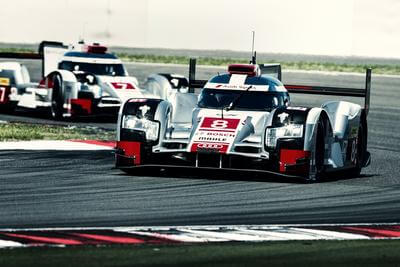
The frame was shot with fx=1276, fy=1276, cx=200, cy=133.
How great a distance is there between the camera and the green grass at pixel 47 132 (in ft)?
71.4

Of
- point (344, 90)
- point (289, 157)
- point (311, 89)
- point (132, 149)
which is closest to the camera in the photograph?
point (289, 157)

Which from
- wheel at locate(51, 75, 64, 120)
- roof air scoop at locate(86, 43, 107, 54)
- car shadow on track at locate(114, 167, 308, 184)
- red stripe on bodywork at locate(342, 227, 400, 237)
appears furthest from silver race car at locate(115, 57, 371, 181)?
roof air scoop at locate(86, 43, 107, 54)

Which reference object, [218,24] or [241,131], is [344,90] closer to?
[241,131]

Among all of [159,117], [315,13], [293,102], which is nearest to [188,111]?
[159,117]

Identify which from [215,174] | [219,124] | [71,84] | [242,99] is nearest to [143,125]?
[219,124]

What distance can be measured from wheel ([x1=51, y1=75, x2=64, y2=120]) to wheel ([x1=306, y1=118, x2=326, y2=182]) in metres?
10.4

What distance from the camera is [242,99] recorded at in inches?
674

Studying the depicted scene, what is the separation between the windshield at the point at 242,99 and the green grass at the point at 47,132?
520 cm

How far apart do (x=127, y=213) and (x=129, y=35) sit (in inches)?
1806

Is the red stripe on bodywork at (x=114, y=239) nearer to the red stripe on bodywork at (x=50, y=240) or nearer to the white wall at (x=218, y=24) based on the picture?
the red stripe on bodywork at (x=50, y=240)

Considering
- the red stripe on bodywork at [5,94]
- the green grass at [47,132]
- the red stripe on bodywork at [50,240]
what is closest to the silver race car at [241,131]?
the green grass at [47,132]

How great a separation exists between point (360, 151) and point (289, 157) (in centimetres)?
252

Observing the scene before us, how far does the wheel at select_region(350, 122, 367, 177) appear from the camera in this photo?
17828 mm

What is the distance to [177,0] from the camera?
57.1 meters
